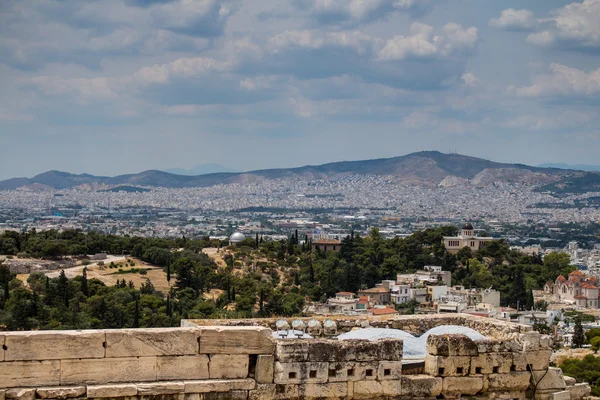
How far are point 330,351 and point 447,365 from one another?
4.98ft

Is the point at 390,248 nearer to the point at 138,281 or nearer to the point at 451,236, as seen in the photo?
the point at 451,236

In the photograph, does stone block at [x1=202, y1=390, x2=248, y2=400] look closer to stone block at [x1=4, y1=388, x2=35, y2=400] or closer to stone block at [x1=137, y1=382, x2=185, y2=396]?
stone block at [x1=137, y1=382, x2=185, y2=396]

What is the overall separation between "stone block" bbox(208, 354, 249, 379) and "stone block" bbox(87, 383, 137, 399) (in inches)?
32.3

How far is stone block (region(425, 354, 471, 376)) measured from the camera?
10.3m

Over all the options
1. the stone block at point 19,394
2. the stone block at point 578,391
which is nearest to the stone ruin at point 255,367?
the stone block at point 19,394

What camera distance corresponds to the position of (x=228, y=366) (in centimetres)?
936

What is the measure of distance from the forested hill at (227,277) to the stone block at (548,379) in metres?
36.3

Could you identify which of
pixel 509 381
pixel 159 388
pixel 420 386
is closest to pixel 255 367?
pixel 159 388

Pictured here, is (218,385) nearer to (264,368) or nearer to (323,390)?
(264,368)

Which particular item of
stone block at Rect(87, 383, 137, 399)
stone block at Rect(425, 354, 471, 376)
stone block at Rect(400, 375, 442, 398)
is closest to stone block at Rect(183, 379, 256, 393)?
stone block at Rect(87, 383, 137, 399)

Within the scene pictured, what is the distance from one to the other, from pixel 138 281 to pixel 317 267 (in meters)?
23.2

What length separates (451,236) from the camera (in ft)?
367

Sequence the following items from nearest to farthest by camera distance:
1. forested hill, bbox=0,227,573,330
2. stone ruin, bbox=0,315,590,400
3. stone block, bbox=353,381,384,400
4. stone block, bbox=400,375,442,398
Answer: stone ruin, bbox=0,315,590,400, stone block, bbox=353,381,384,400, stone block, bbox=400,375,442,398, forested hill, bbox=0,227,573,330

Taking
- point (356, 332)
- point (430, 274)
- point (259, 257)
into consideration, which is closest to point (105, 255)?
point (259, 257)
